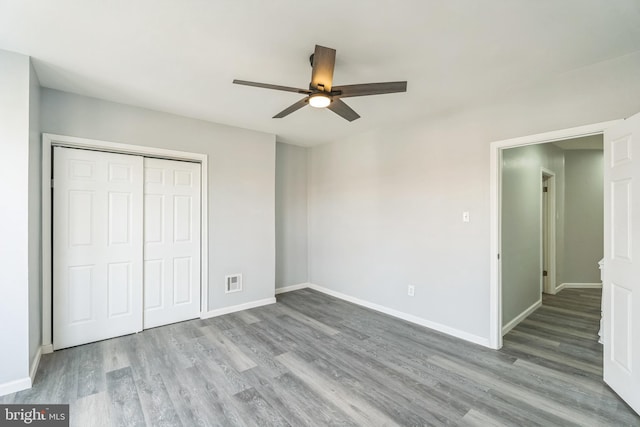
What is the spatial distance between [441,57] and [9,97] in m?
3.46

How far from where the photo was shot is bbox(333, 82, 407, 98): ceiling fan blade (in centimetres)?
188

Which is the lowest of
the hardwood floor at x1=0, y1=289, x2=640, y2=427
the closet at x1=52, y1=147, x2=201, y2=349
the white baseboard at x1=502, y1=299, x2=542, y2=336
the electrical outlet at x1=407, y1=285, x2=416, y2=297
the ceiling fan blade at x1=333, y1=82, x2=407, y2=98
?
the hardwood floor at x1=0, y1=289, x2=640, y2=427

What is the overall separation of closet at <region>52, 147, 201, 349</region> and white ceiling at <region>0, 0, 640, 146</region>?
2.91ft

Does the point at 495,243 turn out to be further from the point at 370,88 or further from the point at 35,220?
the point at 35,220

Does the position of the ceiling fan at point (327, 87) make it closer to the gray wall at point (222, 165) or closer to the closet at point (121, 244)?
the gray wall at point (222, 165)

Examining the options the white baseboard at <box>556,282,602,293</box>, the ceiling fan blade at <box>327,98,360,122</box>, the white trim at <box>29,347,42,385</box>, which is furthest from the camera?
the white baseboard at <box>556,282,602,293</box>

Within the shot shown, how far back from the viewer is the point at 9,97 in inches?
86.7

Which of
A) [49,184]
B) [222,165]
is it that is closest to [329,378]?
[222,165]

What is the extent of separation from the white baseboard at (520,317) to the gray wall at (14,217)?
186 inches

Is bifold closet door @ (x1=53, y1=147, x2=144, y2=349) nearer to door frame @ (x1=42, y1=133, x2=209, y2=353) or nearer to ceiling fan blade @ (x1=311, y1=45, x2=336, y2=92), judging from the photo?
door frame @ (x1=42, y1=133, x2=209, y2=353)

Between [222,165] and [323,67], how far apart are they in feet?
8.22

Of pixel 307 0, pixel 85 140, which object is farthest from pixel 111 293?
pixel 307 0

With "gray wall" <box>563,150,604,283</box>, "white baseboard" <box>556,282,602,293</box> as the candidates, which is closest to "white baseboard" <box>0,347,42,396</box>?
"white baseboard" <box>556,282,602,293</box>

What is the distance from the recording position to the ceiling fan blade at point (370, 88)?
6.16ft
